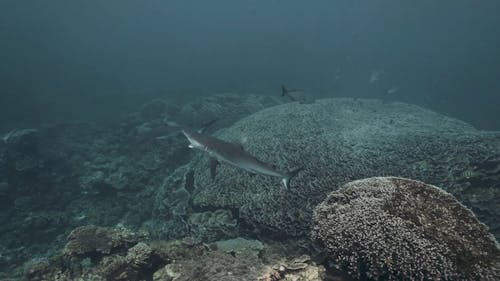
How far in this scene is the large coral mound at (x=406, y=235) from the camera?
3.90 meters

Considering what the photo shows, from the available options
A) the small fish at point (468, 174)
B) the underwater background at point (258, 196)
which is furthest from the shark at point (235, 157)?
the small fish at point (468, 174)

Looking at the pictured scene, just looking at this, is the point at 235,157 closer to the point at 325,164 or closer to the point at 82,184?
the point at 325,164

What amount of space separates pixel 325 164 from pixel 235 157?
2.89 metres

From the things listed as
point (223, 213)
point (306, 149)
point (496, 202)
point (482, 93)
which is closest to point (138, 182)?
point (223, 213)

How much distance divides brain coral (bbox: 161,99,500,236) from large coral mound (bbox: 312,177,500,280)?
8.62 feet

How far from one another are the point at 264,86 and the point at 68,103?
20.2m

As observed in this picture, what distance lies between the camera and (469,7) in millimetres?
96938

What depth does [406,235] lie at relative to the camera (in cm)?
412

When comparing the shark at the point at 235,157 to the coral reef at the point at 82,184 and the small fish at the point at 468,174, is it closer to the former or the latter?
the coral reef at the point at 82,184

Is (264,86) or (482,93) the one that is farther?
(482,93)

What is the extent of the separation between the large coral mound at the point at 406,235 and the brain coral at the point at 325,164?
2.63m

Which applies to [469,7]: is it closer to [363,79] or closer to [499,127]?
[363,79]

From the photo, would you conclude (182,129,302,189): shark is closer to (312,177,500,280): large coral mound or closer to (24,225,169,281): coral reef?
(312,177,500,280): large coral mound

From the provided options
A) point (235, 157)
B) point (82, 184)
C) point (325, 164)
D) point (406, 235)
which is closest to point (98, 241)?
point (235, 157)
